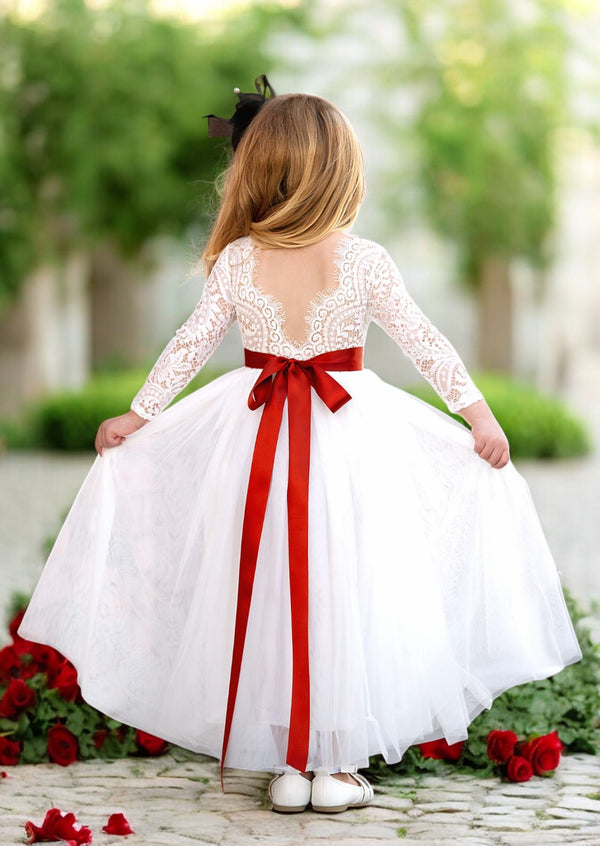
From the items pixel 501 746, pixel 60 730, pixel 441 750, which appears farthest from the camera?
pixel 60 730

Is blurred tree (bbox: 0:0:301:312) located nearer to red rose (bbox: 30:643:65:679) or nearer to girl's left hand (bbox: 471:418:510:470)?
red rose (bbox: 30:643:65:679)

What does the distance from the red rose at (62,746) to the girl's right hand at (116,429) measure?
0.83m

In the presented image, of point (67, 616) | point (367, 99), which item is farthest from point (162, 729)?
point (367, 99)

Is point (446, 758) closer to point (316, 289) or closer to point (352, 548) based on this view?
point (352, 548)

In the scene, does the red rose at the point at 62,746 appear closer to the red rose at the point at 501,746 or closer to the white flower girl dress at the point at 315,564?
the white flower girl dress at the point at 315,564

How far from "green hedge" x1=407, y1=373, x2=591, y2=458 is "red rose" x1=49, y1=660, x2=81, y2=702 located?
24.6 ft

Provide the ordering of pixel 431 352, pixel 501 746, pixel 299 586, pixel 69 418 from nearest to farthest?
1. pixel 299 586
2. pixel 431 352
3. pixel 501 746
4. pixel 69 418

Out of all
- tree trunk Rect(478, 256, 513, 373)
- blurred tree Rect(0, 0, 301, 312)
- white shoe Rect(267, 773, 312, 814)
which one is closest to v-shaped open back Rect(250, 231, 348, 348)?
white shoe Rect(267, 773, 312, 814)

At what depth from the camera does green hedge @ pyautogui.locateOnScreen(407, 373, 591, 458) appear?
10.9 metres

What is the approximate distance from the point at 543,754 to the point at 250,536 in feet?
3.27

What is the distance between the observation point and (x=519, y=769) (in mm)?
3051

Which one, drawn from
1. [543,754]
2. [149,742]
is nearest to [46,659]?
[149,742]

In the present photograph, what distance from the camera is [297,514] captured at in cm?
279

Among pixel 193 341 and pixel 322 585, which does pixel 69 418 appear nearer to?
pixel 193 341
